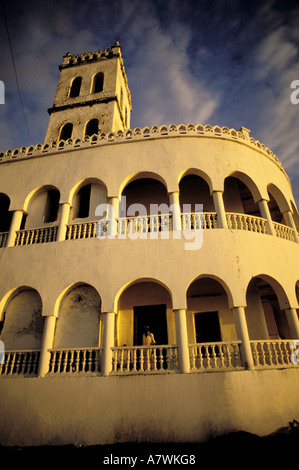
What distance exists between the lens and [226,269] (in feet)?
24.1

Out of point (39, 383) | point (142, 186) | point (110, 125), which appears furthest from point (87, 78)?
point (39, 383)

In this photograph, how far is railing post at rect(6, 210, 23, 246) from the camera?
879 centimetres

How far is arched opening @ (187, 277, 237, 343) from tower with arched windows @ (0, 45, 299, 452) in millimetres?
A: 46

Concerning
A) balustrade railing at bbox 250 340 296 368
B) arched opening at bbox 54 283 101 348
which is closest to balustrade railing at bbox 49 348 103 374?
arched opening at bbox 54 283 101 348

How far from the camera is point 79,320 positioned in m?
8.41

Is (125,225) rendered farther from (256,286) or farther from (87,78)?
(87,78)

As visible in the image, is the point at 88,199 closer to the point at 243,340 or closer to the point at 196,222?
the point at 196,222

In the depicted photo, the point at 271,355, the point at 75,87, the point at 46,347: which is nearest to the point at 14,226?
the point at 46,347

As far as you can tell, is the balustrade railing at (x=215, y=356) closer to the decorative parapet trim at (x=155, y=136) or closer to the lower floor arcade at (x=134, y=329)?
the lower floor arcade at (x=134, y=329)

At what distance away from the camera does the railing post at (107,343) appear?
6648 millimetres

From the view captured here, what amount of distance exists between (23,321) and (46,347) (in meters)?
2.04

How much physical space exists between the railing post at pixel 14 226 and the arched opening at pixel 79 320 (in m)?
2.58

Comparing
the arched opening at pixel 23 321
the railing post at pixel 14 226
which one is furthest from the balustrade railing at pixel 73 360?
the railing post at pixel 14 226

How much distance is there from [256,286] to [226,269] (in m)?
2.83
